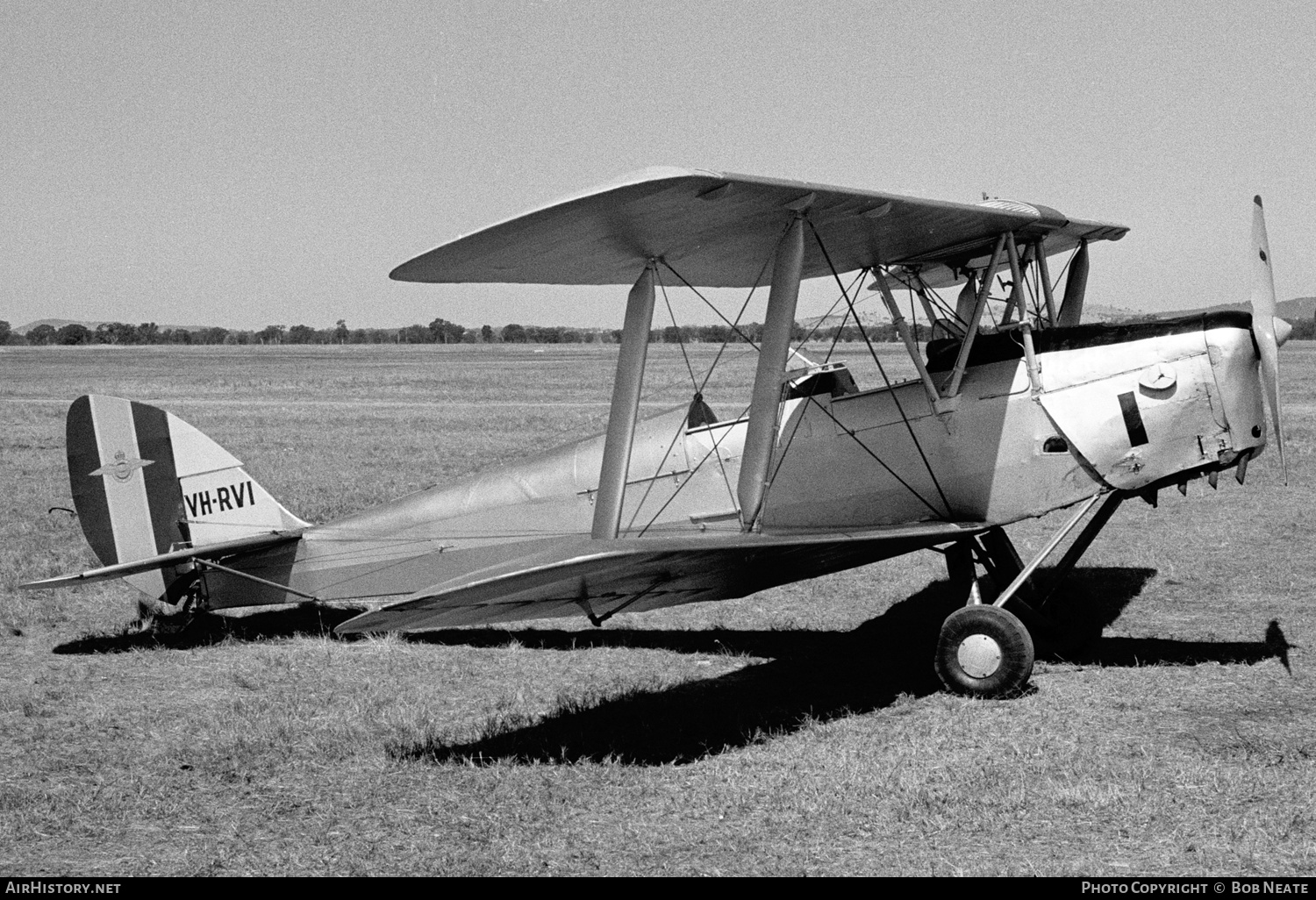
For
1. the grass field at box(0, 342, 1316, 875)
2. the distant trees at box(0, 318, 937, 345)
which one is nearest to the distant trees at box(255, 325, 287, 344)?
the distant trees at box(0, 318, 937, 345)

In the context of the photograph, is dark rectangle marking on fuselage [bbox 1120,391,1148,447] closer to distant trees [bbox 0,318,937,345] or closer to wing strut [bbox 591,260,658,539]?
wing strut [bbox 591,260,658,539]

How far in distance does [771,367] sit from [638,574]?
1294 millimetres

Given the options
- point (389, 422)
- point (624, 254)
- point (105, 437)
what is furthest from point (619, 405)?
point (389, 422)

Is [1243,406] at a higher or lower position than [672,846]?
higher

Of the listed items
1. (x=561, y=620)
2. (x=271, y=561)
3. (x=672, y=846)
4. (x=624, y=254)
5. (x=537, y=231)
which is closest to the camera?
(x=672, y=846)

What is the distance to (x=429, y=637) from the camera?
26.5 feet

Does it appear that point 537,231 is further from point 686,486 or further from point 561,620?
point 561,620

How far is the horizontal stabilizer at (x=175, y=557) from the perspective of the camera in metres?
7.01

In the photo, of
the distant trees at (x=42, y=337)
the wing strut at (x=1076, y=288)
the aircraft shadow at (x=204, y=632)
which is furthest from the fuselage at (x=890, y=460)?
the distant trees at (x=42, y=337)

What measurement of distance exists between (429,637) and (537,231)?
11.1 ft

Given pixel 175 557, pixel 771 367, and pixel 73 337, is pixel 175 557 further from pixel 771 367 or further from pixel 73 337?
pixel 73 337

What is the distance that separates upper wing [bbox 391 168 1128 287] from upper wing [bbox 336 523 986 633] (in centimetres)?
152

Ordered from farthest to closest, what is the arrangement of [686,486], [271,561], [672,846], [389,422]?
[389,422] < [271,561] < [686,486] < [672,846]

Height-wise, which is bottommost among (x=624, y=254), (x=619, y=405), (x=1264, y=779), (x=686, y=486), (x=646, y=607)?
(x=1264, y=779)
